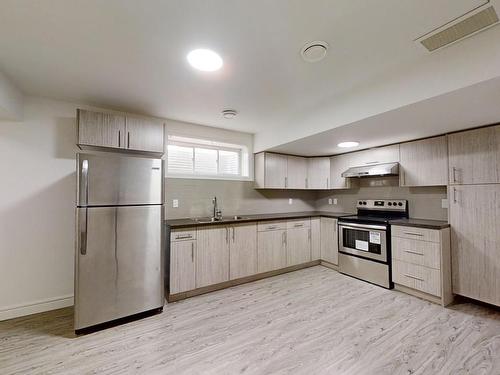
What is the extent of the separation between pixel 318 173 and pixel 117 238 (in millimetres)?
3623

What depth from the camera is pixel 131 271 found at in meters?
2.49

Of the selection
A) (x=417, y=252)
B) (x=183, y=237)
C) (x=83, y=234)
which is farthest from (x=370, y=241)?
(x=83, y=234)

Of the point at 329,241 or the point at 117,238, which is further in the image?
the point at 329,241

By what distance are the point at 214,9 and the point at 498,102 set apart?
7.96 ft

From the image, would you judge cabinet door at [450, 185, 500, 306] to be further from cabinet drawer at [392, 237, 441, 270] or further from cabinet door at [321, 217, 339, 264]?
cabinet door at [321, 217, 339, 264]

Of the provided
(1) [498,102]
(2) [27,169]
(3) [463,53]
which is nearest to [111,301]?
(2) [27,169]

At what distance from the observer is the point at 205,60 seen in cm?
193

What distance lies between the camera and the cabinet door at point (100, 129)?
2.58m

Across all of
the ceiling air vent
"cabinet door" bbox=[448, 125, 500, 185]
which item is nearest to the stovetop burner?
"cabinet door" bbox=[448, 125, 500, 185]

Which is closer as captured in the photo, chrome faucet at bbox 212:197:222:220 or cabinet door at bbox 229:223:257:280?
cabinet door at bbox 229:223:257:280

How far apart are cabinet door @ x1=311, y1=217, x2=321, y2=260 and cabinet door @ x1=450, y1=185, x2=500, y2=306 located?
1.90 metres

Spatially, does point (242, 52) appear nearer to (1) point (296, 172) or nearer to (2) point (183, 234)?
(2) point (183, 234)

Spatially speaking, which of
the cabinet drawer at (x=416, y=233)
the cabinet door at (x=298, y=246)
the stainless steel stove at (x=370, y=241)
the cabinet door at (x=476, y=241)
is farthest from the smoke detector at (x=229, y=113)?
the cabinet door at (x=476, y=241)

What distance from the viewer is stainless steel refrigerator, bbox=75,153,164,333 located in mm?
2258
